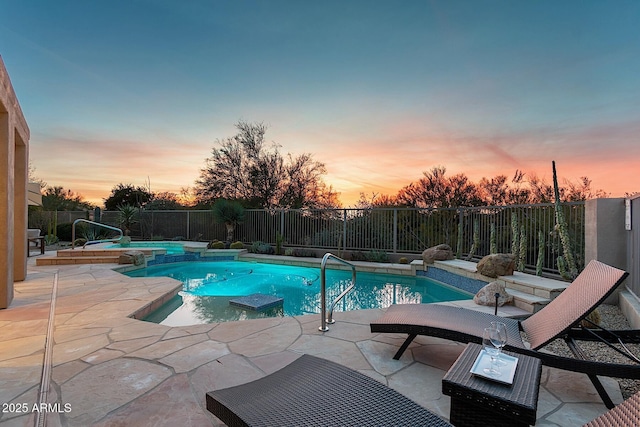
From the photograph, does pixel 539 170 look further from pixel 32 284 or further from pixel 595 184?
pixel 32 284

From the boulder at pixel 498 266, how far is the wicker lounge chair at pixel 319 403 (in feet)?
16.7

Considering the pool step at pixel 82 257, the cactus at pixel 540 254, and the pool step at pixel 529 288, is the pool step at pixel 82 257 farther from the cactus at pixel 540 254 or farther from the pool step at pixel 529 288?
the cactus at pixel 540 254

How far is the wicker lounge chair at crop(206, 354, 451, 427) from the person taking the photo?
1.39 metres

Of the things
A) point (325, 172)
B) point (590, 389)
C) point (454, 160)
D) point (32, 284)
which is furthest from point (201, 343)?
point (325, 172)

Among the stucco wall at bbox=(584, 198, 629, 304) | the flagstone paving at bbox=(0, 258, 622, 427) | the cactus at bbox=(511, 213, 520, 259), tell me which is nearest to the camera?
the flagstone paving at bbox=(0, 258, 622, 427)

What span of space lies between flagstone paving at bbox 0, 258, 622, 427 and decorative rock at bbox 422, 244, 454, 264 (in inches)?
183

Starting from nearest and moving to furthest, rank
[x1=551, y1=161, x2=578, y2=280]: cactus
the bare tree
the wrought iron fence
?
[x1=551, y1=161, x2=578, y2=280]: cactus < the wrought iron fence < the bare tree

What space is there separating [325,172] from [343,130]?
23.1 ft

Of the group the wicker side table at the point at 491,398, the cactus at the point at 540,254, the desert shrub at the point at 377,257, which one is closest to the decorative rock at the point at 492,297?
the cactus at the point at 540,254

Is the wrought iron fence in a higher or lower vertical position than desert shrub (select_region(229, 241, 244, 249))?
higher

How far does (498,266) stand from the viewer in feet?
19.3

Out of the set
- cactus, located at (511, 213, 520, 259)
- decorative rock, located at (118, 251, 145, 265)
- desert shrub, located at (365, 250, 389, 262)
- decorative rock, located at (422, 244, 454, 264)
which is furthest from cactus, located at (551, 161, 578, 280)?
decorative rock, located at (118, 251, 145, 265)

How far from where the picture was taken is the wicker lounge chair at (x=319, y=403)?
1.39m

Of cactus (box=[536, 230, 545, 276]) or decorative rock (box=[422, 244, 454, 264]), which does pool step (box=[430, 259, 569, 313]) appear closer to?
cactus (box=[536, 230, 545, 276])
